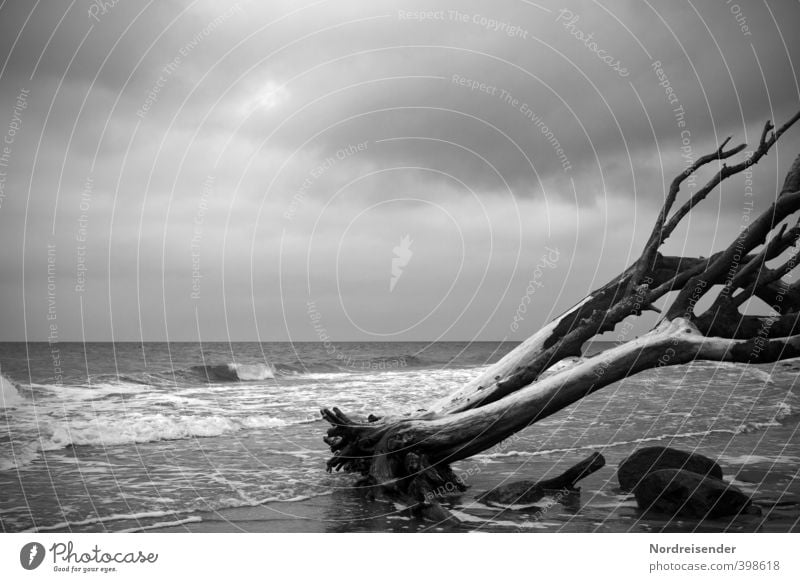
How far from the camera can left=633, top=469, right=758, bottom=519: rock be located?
7.11m

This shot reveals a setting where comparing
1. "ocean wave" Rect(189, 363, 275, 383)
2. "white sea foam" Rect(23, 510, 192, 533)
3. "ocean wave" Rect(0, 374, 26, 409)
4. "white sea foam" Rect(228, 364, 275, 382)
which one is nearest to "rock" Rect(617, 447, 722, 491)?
"white sea foam" Rect(23, 510, 192, 533)

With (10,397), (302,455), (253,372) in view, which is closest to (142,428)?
(302,455)

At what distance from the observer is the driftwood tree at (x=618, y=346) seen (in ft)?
25.2

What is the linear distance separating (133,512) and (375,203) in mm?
6679

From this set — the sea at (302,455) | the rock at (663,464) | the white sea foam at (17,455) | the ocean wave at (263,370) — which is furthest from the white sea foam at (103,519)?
the ocean wave at (263,370)

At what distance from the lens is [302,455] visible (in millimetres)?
11773

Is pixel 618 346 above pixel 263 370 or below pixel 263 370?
above

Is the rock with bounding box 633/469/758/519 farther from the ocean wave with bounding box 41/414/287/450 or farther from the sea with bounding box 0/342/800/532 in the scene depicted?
the ocean wave with bounding box 41/414/287/450

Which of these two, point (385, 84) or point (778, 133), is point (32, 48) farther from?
point (778, 133)

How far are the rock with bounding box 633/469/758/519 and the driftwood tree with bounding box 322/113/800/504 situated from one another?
1267 mm

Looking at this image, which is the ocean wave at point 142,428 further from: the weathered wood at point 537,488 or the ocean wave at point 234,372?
the ocean wave at point 234,372

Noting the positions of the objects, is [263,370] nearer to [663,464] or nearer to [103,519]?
[103,519]

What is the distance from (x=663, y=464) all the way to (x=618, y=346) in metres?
1.71
